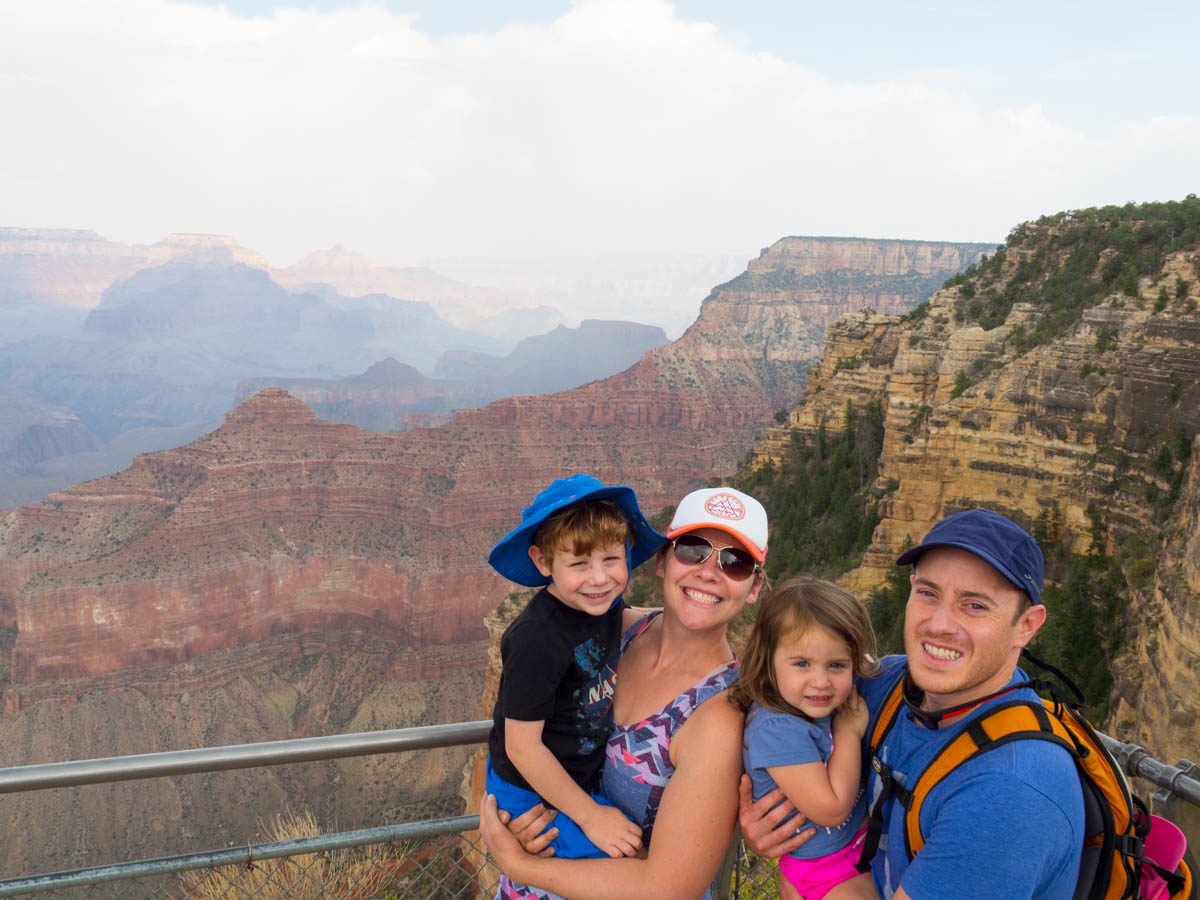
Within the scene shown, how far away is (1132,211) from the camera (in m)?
22.2

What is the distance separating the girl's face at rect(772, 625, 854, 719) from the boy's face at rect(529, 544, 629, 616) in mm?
668

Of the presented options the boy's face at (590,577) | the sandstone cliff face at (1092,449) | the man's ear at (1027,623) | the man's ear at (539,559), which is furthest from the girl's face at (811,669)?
the sandstone cliff face at (1092,449)

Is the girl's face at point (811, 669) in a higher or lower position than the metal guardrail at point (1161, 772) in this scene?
higher

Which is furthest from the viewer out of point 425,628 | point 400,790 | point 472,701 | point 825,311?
point 825,311

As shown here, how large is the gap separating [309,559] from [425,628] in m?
9.82

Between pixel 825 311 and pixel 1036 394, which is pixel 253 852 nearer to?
pixel 1036 394

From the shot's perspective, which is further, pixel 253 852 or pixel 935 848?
pixel 253 852

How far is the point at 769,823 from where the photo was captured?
2396mm

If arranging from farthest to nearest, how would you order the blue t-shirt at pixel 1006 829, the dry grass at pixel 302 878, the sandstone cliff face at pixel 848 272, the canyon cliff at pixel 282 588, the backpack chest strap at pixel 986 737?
1. the sandstone cliff face at pixel 848 272
2. the canyon cliff at pixel 282 588
3. the dry grass at pixel 302 878
4. the backpack chest strap at pixel 986 737
5. the blue t-shirt at pixel 1006 829

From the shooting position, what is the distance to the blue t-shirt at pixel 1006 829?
1.87 m

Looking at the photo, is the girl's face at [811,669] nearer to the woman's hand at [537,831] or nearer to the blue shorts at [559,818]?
the blue shorts at [559,818]

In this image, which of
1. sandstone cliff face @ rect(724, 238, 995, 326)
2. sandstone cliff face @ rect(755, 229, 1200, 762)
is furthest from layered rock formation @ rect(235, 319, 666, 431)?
sandstone cliff face @ rect(755, 229, 1200, 762)

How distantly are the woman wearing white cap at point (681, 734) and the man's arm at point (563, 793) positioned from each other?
68 millimetres

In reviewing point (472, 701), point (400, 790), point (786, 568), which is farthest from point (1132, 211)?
point (472, 701)
